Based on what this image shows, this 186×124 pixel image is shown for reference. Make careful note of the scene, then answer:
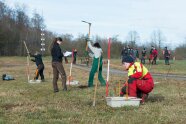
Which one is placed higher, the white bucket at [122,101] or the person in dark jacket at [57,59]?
the person in dark jacket at [57,59]

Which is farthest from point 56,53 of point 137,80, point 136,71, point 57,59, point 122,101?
point 122,101

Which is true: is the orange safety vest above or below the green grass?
above

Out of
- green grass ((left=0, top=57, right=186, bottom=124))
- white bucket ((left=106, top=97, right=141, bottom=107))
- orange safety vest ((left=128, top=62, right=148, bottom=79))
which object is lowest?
green grass ((left=0, top=57, right=186, bottom=124))

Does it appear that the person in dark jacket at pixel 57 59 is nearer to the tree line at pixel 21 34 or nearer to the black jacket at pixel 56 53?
the black jacket at pixel 56 53

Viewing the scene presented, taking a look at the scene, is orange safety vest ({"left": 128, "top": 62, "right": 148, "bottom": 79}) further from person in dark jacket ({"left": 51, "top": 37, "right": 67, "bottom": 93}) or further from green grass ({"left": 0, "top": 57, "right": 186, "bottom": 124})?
person in dark jacket ({"left": 51, "top": 37, "right": 67, "bottom": 93})

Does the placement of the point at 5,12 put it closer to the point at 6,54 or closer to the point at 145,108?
the point at 6,54

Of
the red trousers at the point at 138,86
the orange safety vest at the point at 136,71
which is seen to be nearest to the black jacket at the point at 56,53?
the orange safety vest at the point at 136,71

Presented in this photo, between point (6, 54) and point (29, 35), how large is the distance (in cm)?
831

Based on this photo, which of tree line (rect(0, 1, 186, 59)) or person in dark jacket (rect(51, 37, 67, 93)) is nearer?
person in dark jacket (rect(51, 37, 67, 93))

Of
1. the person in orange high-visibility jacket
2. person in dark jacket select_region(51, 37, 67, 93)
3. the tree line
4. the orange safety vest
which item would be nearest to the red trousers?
the person in orange high-visibility jacket

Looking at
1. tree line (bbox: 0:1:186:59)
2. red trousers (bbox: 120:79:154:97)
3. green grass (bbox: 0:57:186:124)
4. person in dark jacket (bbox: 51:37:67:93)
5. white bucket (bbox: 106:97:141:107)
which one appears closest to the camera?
green grass (bbox: 0:57:186:124)

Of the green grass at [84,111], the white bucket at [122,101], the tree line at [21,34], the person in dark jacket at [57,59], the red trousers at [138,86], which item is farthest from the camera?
the tree line at [21,34]

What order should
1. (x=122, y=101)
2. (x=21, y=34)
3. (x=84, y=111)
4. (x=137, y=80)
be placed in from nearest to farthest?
1. (x=84, y=111)
2. (x=122, y=101)
3. (x=137, y=80)
4. (x=21, y=34)

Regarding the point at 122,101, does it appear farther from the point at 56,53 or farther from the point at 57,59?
the point at 56,53
